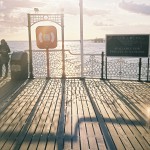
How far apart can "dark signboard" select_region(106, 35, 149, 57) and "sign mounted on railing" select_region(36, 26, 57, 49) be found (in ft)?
8.51

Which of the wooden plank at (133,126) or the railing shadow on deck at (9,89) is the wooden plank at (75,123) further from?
the railing shadow on deck at (9,89)

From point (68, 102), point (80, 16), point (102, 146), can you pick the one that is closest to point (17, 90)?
point (68, 102)

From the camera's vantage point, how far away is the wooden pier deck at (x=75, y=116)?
4469mm

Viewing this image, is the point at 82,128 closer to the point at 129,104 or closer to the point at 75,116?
the point at 75,116

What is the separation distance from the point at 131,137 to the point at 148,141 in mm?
325

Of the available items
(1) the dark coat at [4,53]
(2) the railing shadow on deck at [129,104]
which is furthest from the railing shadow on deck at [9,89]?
(2) the railing shadow on deck at [129,104]

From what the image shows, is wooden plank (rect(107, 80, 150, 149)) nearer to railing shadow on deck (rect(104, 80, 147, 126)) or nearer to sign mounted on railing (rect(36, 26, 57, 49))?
railing shadow on deck (rect(104, 80, 147, 126))

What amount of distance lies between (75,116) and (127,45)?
5.33 meters

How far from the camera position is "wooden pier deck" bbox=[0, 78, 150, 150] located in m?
4.47

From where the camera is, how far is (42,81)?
1041 cm

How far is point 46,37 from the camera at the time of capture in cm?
1118

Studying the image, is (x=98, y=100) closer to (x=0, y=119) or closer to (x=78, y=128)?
(x=78, y=128)

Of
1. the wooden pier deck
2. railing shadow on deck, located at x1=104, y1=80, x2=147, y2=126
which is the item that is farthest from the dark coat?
railing shadow on deck, located at x1=104, y1=80, x2=147, y2=126

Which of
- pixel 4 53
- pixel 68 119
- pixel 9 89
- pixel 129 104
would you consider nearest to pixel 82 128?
pixel 68 119
